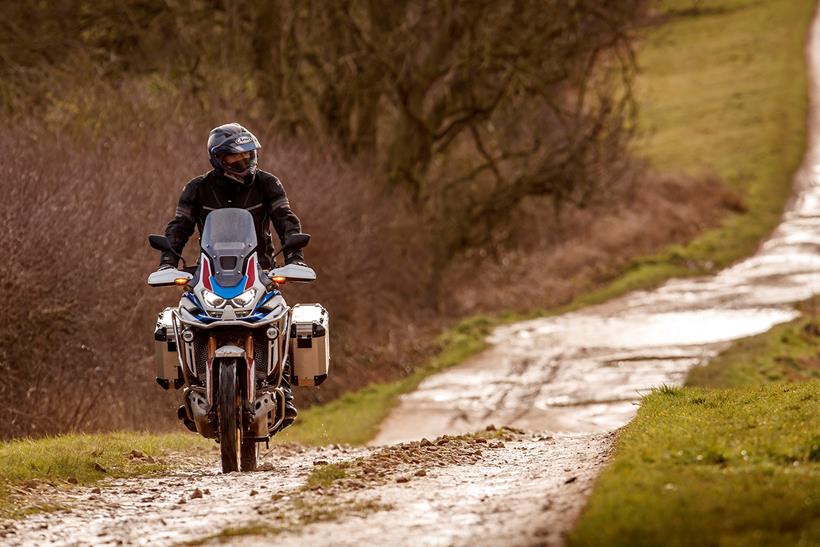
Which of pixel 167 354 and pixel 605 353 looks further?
pixel 605 353

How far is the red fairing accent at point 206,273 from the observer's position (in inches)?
403

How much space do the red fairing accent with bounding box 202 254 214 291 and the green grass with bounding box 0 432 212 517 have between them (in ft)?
5.46

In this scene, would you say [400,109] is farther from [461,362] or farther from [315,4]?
[461,362]

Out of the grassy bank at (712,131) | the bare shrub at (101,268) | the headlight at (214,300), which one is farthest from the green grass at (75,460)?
the grassy bank at (712,131)

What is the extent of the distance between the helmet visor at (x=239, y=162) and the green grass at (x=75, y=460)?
7.78 feet

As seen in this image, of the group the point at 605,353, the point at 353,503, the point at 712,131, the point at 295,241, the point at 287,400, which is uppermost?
the point at 712,131

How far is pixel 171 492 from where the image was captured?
984cm

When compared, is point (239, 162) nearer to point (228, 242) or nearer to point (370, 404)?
point (228, 242)

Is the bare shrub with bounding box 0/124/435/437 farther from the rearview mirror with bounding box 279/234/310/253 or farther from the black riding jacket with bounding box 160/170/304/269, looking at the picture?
the rearview mirror with bounding box 279/234/310/253

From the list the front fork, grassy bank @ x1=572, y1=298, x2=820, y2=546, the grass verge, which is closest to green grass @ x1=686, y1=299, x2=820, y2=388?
the grass verge

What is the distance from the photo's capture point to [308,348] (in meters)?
10.8

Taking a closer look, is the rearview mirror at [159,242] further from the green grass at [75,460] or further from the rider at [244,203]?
the green grass at [75,460]

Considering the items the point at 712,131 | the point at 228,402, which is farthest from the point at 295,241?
the point at 712,131

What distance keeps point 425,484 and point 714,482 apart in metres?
2.20
